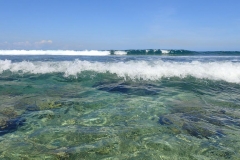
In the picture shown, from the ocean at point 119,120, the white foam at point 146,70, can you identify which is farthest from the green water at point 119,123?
the white foam at point 146,70

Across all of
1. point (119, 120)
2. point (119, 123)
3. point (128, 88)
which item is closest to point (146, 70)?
point (128, 88)

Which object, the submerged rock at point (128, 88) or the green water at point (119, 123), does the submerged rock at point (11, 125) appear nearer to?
the green water at point (119, 123)

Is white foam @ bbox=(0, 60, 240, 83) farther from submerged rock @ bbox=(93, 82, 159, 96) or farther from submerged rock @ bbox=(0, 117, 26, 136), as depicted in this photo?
submerged rock @ bbox=(0, 117, 26, 136)

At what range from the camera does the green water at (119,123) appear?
3.41 meters

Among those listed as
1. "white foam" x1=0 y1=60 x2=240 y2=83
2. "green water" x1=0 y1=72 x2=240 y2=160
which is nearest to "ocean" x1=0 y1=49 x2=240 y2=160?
"green water" x1=0 y1=72 x2=240 y2=160

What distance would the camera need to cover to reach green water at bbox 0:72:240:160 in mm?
3405

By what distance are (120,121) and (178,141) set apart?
4.53 feet

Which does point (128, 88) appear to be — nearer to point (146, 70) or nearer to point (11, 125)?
point (146, 70)

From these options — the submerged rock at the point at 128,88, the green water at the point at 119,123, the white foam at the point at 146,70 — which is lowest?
the green water at the point at 119,123

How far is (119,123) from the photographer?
14.9 ft

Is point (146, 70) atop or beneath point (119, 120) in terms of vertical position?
atop

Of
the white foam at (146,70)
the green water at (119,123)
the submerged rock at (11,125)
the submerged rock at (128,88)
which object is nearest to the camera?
the green water at (119,123)

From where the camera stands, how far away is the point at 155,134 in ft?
13.3

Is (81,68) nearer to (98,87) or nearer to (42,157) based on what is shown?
(98,87)
